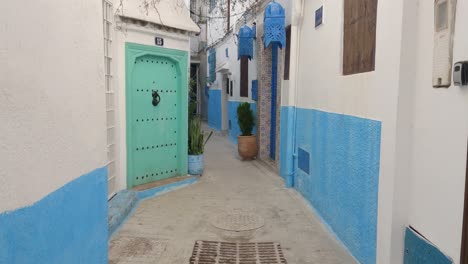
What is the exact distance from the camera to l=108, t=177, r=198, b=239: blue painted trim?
5.14 metres

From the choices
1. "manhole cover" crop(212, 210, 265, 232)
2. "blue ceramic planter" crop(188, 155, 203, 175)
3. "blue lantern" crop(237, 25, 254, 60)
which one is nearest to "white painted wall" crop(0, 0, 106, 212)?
"manhole cover" crop(212, 210, 265, 232)

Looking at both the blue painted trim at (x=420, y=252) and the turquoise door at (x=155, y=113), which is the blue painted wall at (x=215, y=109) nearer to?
the turquoise door at (x=155, y=113)

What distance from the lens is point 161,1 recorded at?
6957mm

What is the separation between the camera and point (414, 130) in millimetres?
3018

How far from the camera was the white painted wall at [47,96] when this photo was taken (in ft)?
6.04

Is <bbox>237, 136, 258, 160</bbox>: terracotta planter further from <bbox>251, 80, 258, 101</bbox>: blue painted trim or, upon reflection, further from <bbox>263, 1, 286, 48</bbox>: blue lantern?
<bbox>263, 1, 286, 48</bbox>: blue lantern

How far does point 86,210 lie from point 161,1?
497 centimetres

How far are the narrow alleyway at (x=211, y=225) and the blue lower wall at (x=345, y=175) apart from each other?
10.4 inches

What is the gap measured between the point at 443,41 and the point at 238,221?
3693mm

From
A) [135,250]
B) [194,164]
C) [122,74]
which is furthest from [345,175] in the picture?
[194,164]

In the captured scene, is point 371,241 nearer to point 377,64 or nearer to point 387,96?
point 387,96

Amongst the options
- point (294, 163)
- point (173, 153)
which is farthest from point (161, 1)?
point (294, 163)

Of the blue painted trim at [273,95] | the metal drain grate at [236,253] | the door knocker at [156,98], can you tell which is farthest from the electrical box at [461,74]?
the blue painted trim at [273,95]

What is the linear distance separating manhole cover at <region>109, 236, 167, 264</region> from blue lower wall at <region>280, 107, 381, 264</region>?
6.72 feet
